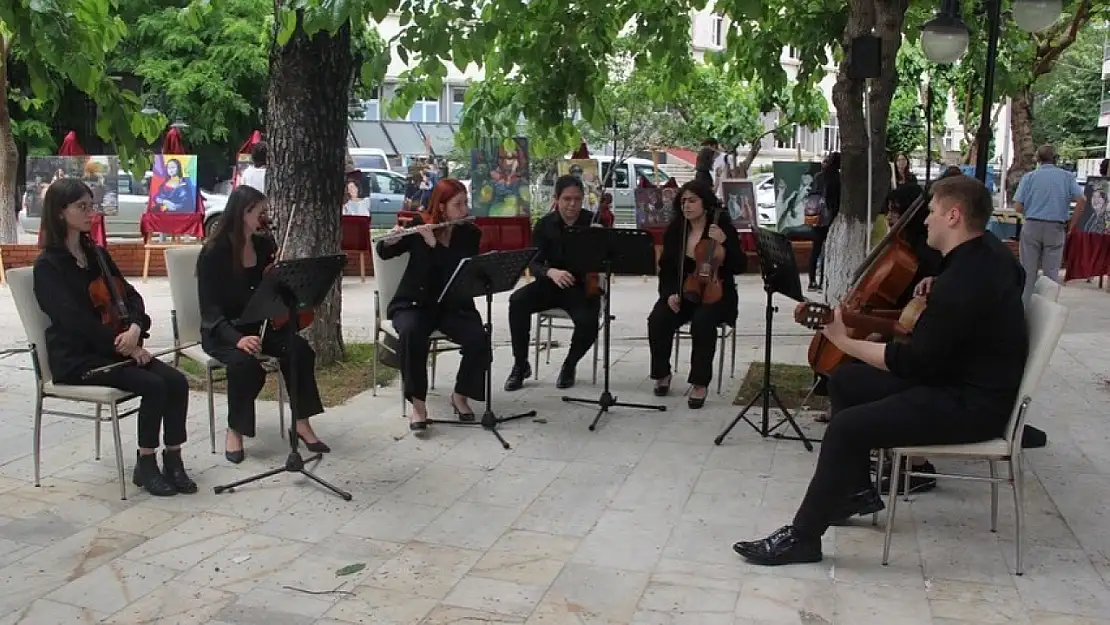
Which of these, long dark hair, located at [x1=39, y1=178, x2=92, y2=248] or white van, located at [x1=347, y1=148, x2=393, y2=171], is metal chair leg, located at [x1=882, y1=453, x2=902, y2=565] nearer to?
long dark hair, located at [x1=39, y1=178, x2=92, y2=248]

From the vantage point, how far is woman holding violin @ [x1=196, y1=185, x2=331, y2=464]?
17.3 feet

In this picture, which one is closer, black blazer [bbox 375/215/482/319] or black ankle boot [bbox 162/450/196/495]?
black ankle boot [bbox 162/450/196/495]

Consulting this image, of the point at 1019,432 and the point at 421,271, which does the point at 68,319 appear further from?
the point at 1019,432

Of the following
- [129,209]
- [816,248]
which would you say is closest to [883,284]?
[816,248]

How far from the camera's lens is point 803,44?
9.00m

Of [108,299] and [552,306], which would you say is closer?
[108,299]

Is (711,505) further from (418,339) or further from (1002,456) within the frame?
(418,339)

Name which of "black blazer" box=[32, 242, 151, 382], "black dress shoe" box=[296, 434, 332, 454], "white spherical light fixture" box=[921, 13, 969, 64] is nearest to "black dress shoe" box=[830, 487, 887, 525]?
"black dress shoe" box=[296, 434, 332, 454]

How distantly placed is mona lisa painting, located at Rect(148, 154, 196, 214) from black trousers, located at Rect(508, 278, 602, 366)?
8174 millimetres

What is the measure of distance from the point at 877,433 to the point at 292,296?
264 centimetres

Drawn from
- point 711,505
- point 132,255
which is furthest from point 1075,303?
point 132,255

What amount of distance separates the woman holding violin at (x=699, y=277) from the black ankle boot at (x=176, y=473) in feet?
10.2

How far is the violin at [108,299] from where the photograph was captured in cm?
497

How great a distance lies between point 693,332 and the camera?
6.67 meters
